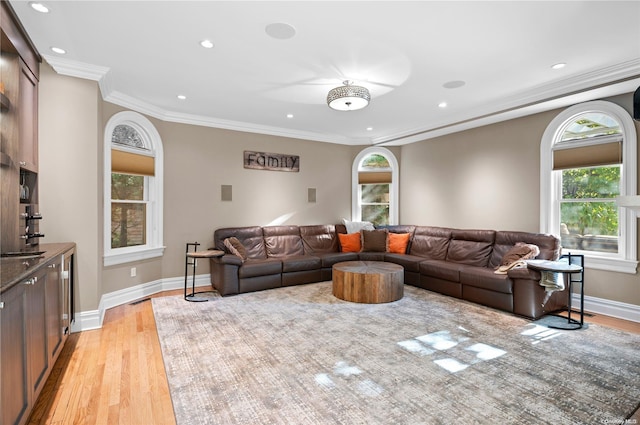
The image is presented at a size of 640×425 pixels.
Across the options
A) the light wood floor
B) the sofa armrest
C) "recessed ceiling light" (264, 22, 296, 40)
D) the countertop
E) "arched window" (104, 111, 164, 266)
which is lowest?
the light wood floor

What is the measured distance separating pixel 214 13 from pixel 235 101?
6.77ft

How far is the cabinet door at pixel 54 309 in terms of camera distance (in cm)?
233

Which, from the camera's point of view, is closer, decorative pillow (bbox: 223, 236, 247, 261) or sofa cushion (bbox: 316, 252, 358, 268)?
decorative pillow (bbox: 223, 236, 247, 261)

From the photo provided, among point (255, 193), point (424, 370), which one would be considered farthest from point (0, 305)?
point (255, 193)

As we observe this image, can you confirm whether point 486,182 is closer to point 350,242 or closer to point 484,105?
point 484,105

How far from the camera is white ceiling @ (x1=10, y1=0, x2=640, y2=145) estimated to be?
248 centimetres

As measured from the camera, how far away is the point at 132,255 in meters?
4.46

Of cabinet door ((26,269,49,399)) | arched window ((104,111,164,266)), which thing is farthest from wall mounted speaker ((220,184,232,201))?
cabinet door ((26,269,49,399))

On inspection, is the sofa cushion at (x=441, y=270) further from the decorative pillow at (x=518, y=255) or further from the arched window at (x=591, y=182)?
the arched window at (x=591, y=182)

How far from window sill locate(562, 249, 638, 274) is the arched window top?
634 cm

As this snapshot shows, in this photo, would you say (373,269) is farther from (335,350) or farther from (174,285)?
(174,285)

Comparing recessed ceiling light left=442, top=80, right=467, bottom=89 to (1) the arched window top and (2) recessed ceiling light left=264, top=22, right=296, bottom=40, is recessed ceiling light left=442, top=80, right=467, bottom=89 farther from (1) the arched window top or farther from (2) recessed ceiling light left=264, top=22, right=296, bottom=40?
(1) the arched window top

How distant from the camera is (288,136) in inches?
247

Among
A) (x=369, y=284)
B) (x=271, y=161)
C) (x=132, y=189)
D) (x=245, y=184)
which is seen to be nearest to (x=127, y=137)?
(x=132, y=189)
